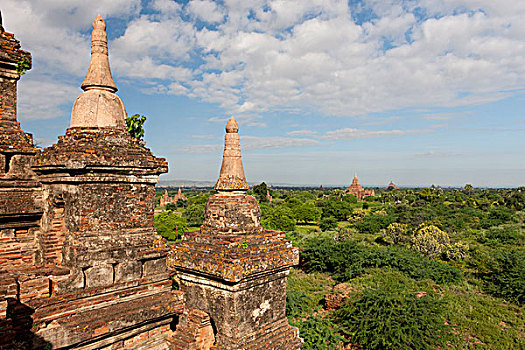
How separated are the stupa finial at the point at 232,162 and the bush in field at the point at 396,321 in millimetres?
9698

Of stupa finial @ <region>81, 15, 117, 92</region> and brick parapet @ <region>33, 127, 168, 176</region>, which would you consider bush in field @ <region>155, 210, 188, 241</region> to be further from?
stupa finial @ <region>81, 15, 117, 92</region>

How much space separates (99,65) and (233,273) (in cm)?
397

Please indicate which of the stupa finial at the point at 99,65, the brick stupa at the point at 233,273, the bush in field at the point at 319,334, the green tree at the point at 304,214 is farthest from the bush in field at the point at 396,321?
the green tree at the point at 304,214

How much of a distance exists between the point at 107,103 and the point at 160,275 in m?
2.87

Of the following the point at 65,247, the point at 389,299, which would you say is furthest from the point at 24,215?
the point at 389,299

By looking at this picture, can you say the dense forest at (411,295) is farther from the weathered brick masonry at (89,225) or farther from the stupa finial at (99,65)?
the stupa finial at (99,65)

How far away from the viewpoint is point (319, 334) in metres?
12.4

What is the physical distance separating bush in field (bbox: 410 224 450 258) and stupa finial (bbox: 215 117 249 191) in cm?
2350

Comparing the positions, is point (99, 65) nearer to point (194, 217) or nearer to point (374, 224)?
point (374, 224)

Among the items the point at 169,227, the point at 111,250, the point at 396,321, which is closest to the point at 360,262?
the point at 396,321

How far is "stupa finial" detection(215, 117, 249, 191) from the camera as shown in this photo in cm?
533

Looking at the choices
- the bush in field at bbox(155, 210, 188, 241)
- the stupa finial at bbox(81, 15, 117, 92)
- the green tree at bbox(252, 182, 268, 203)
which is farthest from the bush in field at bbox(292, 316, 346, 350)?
the green tree at bbox(252, 182, 268, 203)

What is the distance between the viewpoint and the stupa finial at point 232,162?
5332 millimetres

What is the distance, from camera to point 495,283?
1825 centimetres
